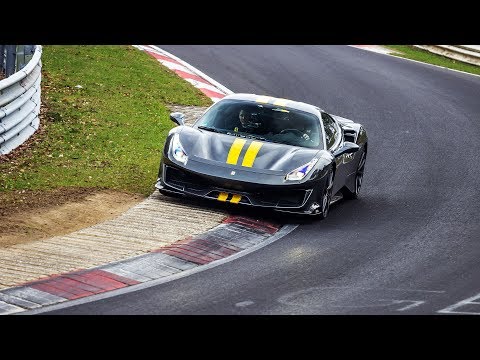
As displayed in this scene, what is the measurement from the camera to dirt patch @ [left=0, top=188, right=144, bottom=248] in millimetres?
11977

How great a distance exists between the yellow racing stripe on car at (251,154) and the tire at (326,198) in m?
0.91

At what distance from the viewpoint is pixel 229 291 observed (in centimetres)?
1020

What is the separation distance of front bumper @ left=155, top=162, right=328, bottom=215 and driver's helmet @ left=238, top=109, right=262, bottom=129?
1.37m

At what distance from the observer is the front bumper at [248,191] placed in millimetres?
13242

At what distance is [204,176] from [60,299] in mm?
4071

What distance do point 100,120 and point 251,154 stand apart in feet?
17.3

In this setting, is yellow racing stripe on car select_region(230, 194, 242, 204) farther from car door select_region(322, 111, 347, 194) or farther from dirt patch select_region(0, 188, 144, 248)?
car door select_region(322, 111, 347, 194)

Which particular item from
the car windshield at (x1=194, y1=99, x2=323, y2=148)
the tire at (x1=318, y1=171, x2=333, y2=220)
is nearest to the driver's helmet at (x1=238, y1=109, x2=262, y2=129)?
the car windshield at (x1=194, y1=99, x2=323, y2=148)

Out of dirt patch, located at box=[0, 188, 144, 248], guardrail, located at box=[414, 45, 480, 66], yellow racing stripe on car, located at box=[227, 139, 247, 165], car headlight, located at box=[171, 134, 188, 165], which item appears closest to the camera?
dirt patch, located at box=[0, 188, 144, 248]

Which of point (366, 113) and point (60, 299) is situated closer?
point (60, 299)

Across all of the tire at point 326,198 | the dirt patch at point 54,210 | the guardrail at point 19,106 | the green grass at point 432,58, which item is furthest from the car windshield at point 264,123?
the green grass at point 432,58
